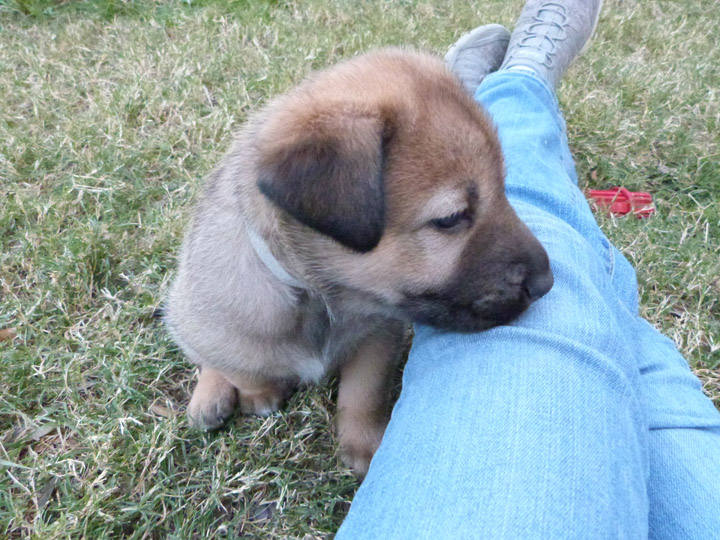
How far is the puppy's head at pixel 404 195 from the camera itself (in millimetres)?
1571

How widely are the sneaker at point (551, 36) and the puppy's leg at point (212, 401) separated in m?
2.67

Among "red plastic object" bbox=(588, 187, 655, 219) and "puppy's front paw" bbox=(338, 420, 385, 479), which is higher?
"red plastic object" bbox=(588, 187, 655, 219)

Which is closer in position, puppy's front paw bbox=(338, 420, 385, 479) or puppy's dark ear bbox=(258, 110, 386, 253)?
puppy's dark ear bbox=(258, 110, 386, 253)

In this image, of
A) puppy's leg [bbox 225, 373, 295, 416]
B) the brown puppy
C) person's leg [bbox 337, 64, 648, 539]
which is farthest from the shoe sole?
puppy's leg [bbox 225, 373, 295, 416]

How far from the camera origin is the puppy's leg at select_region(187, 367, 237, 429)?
2.39 metres

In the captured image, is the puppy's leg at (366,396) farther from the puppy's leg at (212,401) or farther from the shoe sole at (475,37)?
the shoe sole at (475,37)

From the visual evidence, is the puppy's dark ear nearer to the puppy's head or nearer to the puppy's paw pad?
the puppy's head

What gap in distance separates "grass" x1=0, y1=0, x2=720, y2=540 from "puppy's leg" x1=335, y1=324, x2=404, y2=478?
0.09 meters

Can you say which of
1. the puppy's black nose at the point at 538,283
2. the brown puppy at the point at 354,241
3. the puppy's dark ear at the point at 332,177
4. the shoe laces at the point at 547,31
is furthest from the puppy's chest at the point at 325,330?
the shoe laces at the point at 547,31

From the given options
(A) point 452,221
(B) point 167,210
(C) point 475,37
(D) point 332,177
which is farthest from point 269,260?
(C) point 475,37

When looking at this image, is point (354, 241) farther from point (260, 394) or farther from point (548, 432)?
point (260, 394)

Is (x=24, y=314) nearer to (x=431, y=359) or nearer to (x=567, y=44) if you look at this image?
(x=431, y=359)

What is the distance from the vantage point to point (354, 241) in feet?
5.38

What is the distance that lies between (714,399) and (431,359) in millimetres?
1448
